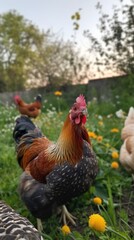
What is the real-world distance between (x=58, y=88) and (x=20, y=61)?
32.0 ft

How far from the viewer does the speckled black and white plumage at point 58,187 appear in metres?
2.85

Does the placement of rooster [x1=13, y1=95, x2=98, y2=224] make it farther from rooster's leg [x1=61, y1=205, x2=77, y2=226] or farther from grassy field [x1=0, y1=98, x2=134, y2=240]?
grassy field [x1=0, y1=98, x2=134, y2=240]

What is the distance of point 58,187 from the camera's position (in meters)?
2.84

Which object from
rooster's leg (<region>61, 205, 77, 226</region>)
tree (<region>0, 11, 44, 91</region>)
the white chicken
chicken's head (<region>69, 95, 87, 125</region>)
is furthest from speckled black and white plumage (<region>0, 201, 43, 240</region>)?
tree (<region>0, 11, 44, 91</region>)

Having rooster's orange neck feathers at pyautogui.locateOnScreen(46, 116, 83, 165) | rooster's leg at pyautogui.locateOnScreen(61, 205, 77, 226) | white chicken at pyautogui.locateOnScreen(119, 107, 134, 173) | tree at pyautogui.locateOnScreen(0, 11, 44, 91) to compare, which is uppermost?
tree at pyautogui.locateOnScreen(0, 11, 44, 91)

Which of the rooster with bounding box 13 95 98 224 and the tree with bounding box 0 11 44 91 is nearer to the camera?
the rooster with bounding box 13 95 98 224

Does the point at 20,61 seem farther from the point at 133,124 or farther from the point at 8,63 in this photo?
the point at 133,124

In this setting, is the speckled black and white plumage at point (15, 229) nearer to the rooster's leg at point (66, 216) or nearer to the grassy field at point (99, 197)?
the grassy field at point (99, 197)

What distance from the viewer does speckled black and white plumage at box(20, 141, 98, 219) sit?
2.85 metres

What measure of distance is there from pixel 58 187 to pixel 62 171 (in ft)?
0.41

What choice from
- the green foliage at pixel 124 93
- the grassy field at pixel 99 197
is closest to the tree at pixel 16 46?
the green foliage at pixel 124 93

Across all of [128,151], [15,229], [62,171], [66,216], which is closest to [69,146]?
[62,171]

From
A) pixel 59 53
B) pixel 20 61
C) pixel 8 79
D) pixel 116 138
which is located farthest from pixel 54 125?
pixel 20 61

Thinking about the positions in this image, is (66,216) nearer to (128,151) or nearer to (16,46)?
(128,151)
